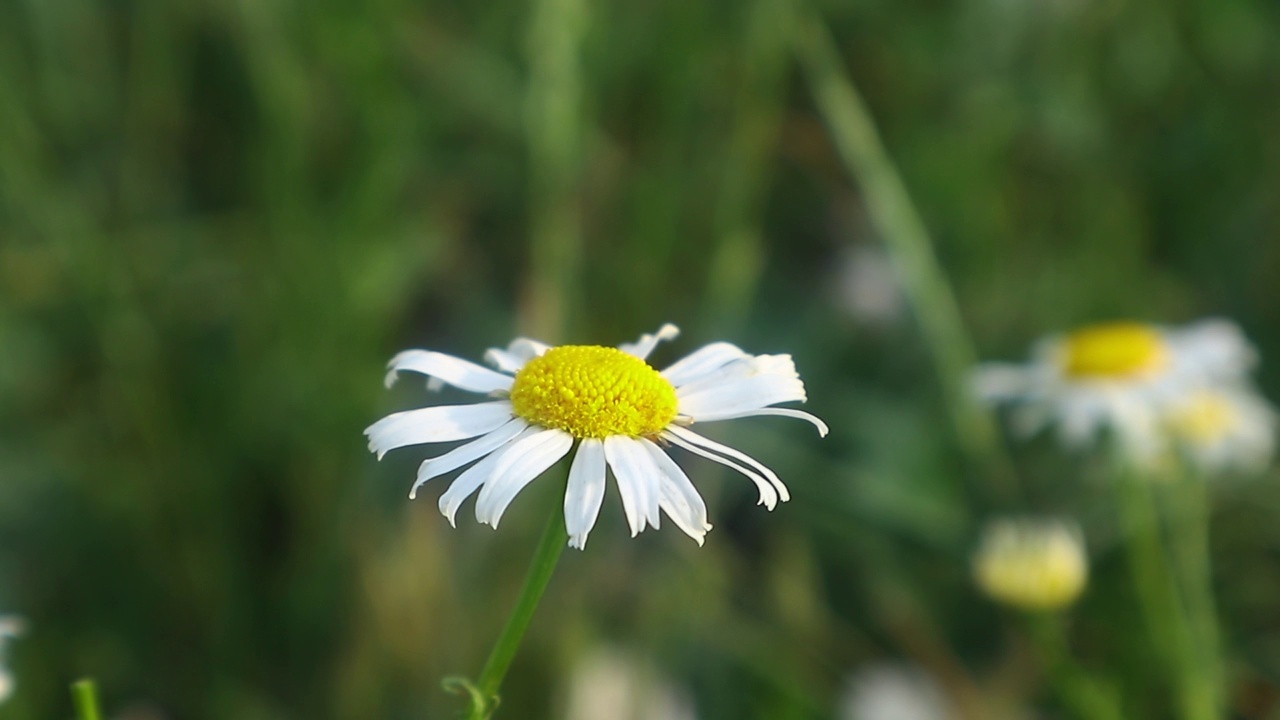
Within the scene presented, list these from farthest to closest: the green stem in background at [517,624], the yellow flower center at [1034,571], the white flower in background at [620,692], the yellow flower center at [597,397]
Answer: the white flower in background at [620,692] → the yellow flower center at [1034,571] → the yellow flower center at [597,397] → the green stem in background at [517,624]

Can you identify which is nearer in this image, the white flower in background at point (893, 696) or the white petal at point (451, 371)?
the white petal at point (451, 371)

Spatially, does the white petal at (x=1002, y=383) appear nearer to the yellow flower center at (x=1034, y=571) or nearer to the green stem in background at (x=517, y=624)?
the yellow flower center at (x=1034, y=571)

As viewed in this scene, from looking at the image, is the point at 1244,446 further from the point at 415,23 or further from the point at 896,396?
the point at 415,23

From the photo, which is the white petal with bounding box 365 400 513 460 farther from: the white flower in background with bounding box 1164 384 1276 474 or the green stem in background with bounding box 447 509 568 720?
the white flower in background with bounding box 1164 384 1276 474

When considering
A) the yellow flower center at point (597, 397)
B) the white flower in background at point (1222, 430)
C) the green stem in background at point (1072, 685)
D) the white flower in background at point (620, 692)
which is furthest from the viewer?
the white flower in background at point (1222, 430)

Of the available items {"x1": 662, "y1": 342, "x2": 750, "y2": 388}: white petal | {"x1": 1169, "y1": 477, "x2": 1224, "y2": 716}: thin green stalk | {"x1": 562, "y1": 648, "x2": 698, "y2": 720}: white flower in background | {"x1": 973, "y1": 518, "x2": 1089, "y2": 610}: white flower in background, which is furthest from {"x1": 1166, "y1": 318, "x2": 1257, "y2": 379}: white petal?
{"x1": 662, "y1": 342, "x2": 750, "y2": 388}: white petal

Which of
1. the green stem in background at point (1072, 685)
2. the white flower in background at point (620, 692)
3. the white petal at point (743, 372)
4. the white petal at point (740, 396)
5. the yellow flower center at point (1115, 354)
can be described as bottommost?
the white petal at point (740, 396)

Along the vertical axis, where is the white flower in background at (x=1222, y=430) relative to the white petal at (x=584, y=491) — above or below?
above

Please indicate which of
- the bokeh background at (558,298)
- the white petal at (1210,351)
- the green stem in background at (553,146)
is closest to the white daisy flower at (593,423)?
the bokeh background at (558,298)
